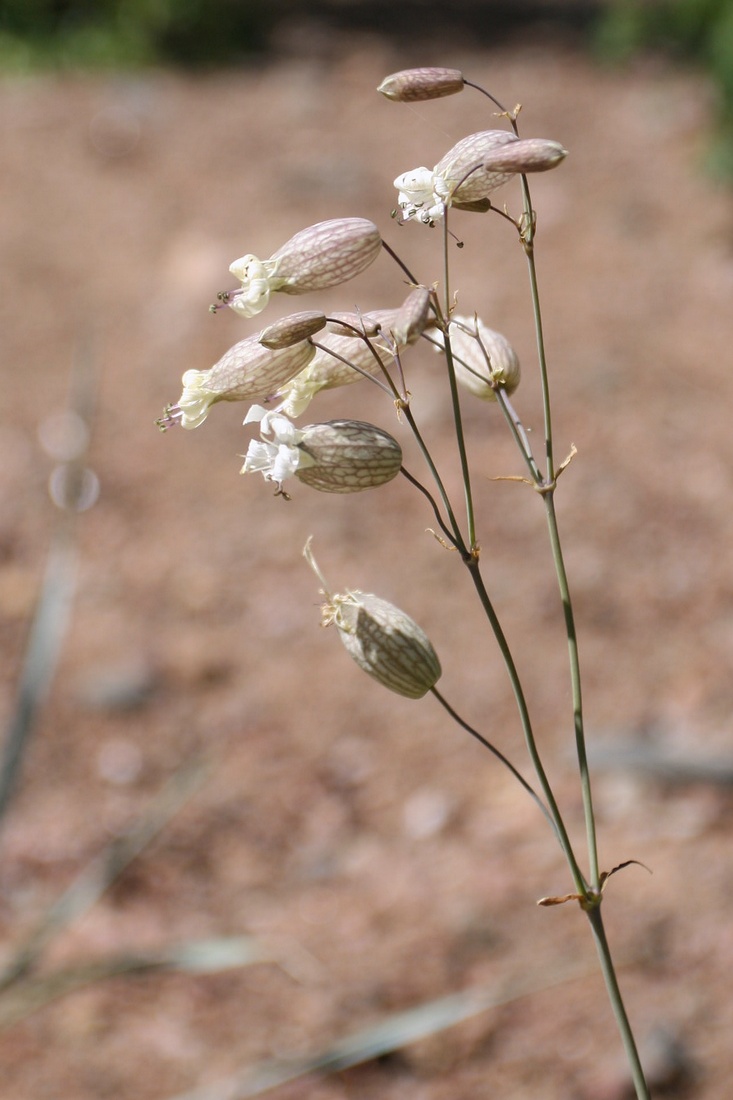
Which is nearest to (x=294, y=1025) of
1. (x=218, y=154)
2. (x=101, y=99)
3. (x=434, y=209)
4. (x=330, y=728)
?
(x=330, y=728)

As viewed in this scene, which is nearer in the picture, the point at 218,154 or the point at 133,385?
the point at 133,385

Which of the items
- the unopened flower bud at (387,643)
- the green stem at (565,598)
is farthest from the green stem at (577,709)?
the unopened flower bud at (387,643)

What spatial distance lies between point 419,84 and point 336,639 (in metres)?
1.92

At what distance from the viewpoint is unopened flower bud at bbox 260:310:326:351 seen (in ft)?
2.77

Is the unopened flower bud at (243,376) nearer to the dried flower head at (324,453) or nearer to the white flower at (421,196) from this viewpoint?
the dried flower head at (324,453)

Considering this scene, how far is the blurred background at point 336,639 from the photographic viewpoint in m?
1.80

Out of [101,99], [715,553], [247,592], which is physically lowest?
[247,592]

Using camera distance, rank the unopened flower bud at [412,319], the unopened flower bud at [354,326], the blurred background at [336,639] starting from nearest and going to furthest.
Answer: the unopened flower bud at [412,319] < the unopened flower bud at [354,326] < the blurred background at [336,639]

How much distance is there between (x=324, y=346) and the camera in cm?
96

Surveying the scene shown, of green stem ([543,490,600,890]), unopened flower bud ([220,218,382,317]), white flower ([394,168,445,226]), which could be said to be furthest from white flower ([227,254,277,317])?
green stem ([543,490,600,890])

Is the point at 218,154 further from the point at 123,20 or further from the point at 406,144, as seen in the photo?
the point at 123,20

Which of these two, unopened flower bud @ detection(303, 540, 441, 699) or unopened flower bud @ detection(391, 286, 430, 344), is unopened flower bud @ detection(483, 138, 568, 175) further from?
unopened flower bud @ detection(303, 540, 441, 699)

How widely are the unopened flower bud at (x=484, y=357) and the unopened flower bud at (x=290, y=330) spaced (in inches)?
6.1

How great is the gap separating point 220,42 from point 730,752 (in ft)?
15.8
